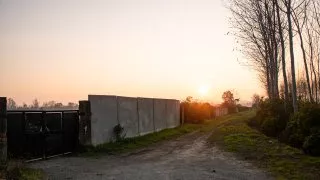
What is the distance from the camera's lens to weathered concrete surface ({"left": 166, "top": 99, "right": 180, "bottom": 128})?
114ft

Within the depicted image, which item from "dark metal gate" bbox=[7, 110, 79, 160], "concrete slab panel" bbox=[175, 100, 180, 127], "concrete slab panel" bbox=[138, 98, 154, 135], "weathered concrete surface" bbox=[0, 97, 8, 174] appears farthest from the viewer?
"concrete slab panel" bbox=[175, 100, 180, 127]

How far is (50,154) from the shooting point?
17234 millimetres

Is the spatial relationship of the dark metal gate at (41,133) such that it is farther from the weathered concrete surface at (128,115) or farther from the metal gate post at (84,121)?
the weathered concrete surface at (128,115)

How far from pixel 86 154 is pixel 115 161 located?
2272mm

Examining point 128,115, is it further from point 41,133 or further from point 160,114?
point 160,114

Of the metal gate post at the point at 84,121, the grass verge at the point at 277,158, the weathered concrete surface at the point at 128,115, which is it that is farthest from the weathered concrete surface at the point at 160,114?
the metal gate post at the point at 84,121

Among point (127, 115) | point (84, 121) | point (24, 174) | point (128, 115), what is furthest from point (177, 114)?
point (24, 174)

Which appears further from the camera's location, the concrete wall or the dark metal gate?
the concrete wall

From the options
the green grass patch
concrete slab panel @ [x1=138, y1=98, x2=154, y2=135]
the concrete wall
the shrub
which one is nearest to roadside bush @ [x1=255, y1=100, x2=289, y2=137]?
the green grass patch

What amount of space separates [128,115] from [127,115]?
162 millimetres

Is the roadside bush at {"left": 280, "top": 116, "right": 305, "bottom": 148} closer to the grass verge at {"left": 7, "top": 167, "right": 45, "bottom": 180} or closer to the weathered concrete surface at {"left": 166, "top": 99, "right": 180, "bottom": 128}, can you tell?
the grass verge at {"left": 7, "top": 167, "right": 45, "bottom": 180}

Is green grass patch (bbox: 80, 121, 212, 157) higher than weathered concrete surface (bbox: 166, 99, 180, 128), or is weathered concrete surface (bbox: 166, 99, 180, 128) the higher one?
weathered concrete surface (bbox: 166, 99, 180, 128)

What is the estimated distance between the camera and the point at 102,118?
800 inches

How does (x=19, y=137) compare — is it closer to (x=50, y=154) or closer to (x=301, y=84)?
(x=50, y=154)
